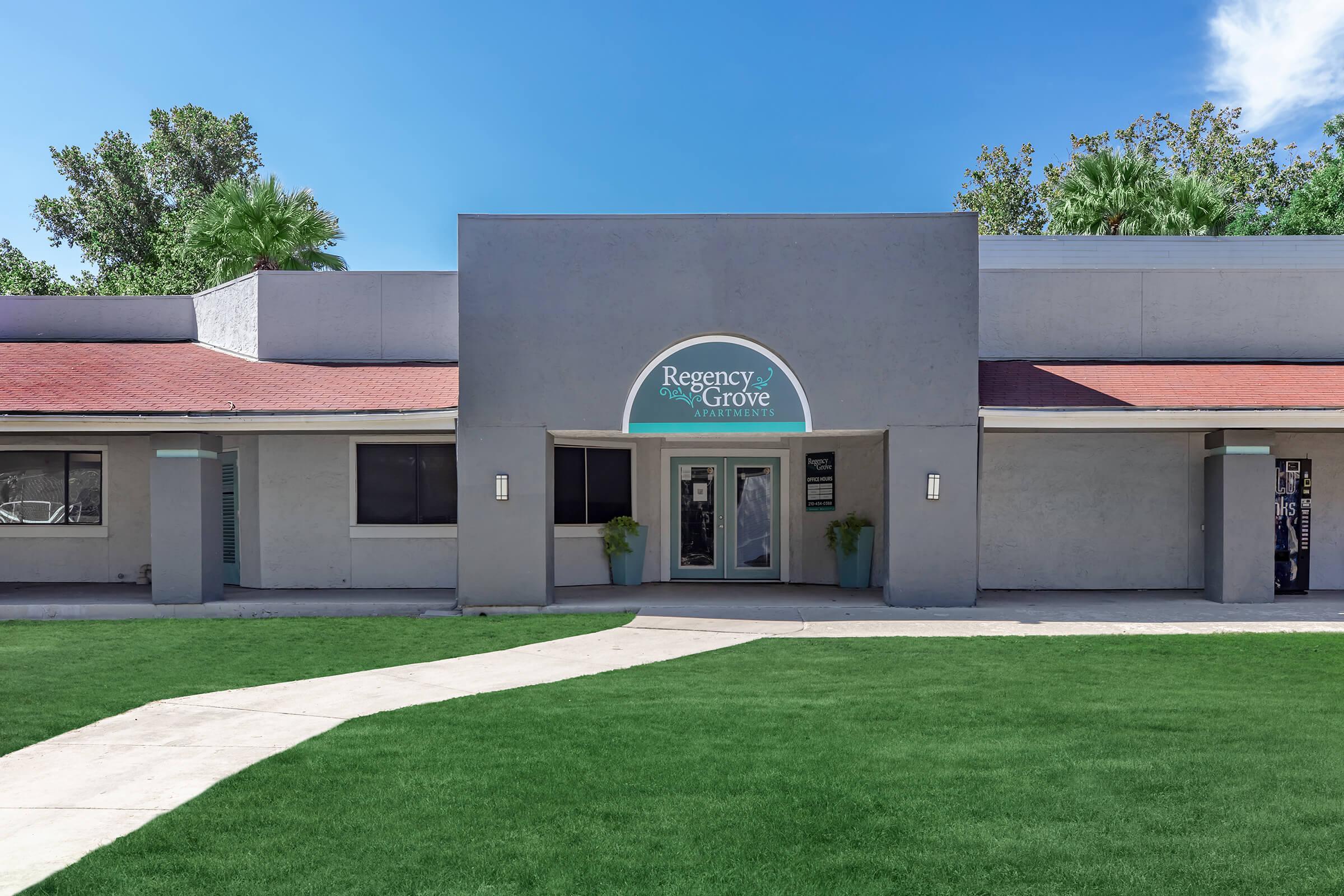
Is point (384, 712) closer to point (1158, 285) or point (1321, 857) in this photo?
point (1321, 857)

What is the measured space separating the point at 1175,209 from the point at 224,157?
107ft

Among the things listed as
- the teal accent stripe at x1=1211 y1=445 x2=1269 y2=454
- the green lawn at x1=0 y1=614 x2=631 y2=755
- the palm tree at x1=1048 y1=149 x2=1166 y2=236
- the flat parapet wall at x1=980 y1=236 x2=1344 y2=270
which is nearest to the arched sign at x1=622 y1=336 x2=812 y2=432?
the green lawn at x1=0 y1=614 x2=631 y2=755

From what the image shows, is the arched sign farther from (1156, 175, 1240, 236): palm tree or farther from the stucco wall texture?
(1156, 175, 1240, 236): palm tree

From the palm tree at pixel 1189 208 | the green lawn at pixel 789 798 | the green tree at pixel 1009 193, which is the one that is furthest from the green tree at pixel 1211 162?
the green lawn at pixel 789 798

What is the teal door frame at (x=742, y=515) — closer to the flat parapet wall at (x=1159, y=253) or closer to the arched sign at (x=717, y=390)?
the arched sign at (x=717, y=390)

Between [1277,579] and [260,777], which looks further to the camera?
[1277,579]

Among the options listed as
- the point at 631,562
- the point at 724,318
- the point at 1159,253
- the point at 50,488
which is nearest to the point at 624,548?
the point at 631,562

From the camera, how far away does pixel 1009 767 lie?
260 inches

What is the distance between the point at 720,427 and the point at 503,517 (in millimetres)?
3228

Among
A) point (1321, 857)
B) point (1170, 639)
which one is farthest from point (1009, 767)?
point (1170, 639)

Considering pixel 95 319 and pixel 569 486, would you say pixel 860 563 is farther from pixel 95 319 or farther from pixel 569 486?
pixel 95 319

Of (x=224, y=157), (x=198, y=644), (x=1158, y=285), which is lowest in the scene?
(x=198, y=644)

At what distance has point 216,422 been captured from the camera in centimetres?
1424

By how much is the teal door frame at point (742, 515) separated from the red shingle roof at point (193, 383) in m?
4.93
